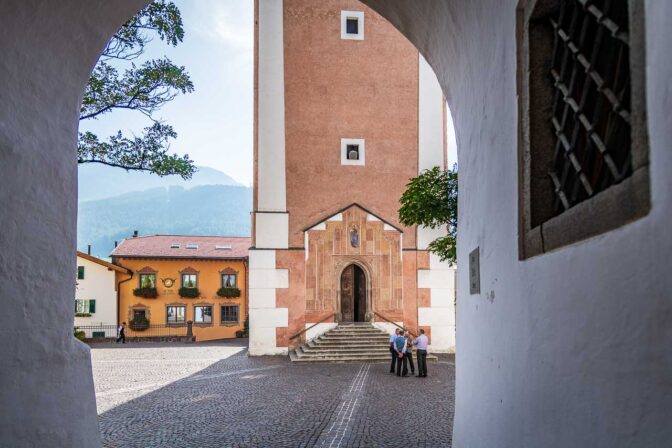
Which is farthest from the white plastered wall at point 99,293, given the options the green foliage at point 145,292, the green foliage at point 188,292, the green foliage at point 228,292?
the green foliage at point 228,292

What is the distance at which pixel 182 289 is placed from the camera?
1490 inches

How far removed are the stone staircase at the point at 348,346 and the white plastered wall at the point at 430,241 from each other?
253 centimetres

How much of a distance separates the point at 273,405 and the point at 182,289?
28309 mm

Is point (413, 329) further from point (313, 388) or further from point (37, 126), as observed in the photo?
point (37, 126)

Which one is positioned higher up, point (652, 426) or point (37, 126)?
point (37, 126)

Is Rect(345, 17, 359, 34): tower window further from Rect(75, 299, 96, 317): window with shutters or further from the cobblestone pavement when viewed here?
Rect(75, 299, 96, 317): window with shutters

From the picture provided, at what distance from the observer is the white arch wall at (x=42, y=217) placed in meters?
3.79

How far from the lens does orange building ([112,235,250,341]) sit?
1483 inches

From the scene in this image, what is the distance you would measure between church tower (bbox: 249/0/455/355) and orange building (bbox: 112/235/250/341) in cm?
1746

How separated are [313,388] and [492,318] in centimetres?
1022

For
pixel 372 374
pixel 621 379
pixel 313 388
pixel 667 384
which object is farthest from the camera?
pixel 372 374

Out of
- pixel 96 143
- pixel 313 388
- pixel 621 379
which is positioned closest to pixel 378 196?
pixel 313 388

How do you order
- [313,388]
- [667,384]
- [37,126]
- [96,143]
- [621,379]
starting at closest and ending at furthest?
→ [667,384] → [621,379] → [37,126] → [96,143] → [313,388]

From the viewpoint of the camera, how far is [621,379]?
1885 millimetres
